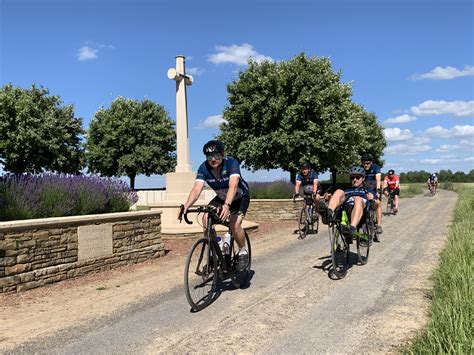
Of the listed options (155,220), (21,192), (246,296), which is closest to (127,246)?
(155,220)

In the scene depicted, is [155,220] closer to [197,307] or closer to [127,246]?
[127,246]

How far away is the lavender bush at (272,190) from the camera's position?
1847 centimetres

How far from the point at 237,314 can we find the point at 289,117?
73.3 feet

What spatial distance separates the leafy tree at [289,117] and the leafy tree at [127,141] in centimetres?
1633

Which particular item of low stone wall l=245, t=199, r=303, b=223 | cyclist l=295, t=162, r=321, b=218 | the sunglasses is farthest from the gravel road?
low stone wall l=245, t=199, r=303, b=223

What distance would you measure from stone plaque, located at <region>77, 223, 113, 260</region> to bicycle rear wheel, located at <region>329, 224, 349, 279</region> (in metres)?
4.04

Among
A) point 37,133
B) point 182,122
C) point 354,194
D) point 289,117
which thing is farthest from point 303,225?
point 37,133

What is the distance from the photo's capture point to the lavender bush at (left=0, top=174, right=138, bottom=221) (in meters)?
7.29

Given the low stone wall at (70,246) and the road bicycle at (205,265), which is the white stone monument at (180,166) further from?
the road bicycle at (205,265)

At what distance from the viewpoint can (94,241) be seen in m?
7.92

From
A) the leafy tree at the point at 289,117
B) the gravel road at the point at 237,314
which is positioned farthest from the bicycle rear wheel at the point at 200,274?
the leafy tree at the point at 289,117

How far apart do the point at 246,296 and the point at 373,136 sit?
47.3 metres

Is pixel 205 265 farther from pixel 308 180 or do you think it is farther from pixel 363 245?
pixel 308 180

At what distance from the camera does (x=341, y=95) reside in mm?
29156
